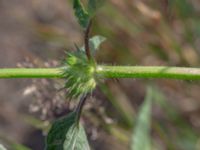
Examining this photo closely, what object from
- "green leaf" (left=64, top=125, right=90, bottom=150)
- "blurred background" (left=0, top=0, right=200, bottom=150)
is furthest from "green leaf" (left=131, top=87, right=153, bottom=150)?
"green leaf" (left=64, top=125, right=90, bottom=150)

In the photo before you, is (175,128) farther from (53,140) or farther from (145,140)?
(53,140)

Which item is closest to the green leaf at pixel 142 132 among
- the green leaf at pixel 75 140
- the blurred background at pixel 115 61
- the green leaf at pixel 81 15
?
the blurred background at pixel 115 61

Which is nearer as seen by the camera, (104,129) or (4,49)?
(104,129)

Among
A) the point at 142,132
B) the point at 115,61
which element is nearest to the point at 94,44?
the point at 142,132

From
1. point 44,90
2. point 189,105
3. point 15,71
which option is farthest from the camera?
point 189,105

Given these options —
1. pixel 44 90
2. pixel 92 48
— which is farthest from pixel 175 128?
pixel 92 48
